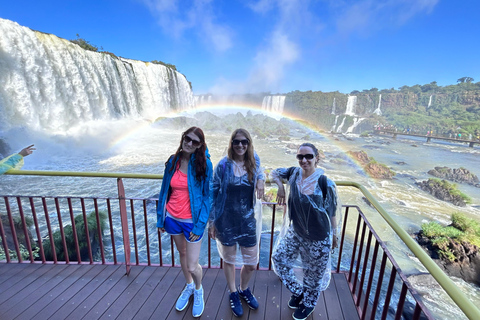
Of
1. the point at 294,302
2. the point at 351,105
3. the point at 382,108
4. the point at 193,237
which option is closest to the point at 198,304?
the point at 193,237

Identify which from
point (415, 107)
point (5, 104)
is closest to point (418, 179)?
point (5, 104)

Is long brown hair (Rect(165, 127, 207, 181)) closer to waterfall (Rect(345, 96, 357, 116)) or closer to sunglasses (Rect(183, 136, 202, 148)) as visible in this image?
sunglasses (Rect(183, 136, 202, 148))

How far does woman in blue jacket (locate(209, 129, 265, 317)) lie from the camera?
1.59 metres

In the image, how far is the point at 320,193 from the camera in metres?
1.52

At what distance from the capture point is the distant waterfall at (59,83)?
1233 cm

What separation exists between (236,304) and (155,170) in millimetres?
16755

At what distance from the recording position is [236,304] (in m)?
1.83

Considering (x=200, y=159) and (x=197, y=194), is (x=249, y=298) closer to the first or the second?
(x=197, y=194)

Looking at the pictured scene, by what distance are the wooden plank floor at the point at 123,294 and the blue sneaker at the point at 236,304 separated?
2.1 inches

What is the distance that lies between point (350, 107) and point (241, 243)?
64.1 m

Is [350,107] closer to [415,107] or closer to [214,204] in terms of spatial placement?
[415,107]

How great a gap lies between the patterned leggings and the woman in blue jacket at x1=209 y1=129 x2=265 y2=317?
208 mm

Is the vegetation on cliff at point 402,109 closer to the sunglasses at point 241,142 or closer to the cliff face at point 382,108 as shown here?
the cliff face at point 382,108

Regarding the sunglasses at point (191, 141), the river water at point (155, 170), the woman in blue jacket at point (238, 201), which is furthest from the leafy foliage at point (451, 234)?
the sunglasses at point (191, 141)
